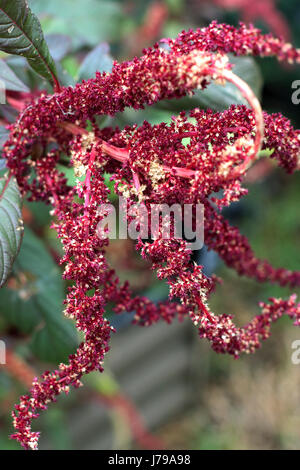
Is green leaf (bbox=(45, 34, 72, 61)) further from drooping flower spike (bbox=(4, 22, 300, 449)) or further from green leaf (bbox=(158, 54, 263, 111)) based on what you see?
drooping flower spike (bbox=(4, 22, 300, 449))

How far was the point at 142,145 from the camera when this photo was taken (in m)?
0.49

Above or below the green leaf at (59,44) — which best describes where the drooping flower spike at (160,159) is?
below

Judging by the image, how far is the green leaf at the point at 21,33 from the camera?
0.50 m

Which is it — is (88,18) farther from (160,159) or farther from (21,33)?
(160,159)

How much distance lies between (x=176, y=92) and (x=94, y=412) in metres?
1.59

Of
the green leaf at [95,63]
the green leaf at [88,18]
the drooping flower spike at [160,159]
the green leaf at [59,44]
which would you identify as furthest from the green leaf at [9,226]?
the green leaf at [88,18]

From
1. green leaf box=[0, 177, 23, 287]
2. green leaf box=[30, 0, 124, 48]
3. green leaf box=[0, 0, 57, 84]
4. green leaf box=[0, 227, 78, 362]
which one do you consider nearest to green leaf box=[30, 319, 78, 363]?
green leaf box=[0, 227, 78, 362]

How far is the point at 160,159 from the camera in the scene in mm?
483

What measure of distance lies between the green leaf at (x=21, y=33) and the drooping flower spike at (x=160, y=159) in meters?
0.05

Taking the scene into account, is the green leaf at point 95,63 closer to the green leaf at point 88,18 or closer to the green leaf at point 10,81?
the green leaf at point 10,81

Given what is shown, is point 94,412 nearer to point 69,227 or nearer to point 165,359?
point 165,359

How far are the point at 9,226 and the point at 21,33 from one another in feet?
0.63

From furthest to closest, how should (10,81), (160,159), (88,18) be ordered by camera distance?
(88,18) < (10,81) < (160,159)

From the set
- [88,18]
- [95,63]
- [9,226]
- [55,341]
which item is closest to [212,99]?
[95,63]
